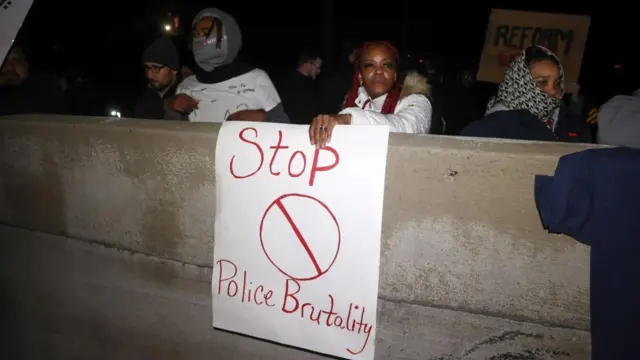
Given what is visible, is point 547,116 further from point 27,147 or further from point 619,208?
point 27,147

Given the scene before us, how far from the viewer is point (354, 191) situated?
1821mm

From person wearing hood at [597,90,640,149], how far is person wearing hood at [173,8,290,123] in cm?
184

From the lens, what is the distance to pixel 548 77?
7.63 ft

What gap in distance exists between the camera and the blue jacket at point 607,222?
1501 millimetres

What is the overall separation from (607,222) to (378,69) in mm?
1353

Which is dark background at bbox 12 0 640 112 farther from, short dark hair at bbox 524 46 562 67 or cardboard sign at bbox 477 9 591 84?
short dark hair at bbox 524 46 562 67

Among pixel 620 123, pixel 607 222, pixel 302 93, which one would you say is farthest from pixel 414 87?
pixel 302 93

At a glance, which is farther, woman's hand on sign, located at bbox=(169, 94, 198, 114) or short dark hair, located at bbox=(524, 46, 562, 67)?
woman's hand on sign, located at bbox=(169, 94, 198, 114)

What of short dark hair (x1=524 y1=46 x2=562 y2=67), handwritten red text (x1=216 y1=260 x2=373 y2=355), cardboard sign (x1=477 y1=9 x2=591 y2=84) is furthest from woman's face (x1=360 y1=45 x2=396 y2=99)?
cardboard sign (x1=477 y1=9 x2=591 y2=84)

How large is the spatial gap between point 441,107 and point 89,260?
3592 millimetres

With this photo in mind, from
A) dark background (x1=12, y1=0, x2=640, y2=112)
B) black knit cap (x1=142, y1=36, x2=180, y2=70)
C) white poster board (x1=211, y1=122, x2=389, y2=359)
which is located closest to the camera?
white poster board (x1=211, y1=122, x2=389, y2=359)

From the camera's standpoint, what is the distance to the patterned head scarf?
2281 mm

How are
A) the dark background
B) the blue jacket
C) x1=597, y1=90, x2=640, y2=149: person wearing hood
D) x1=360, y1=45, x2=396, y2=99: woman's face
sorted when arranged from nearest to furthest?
the blue jacket < x1=597, y1=90, x2=640, y2=149: person wearing hood < x1=360, y1=45, x2=396, y2=99: woman's face < the dark background

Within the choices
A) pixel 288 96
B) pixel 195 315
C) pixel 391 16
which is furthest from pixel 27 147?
pixel 391 16
